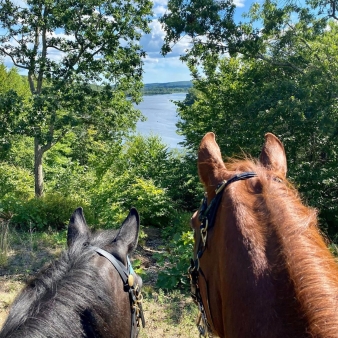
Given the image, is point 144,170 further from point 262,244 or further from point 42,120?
point 262,244

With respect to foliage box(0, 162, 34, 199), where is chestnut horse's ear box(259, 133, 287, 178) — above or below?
above

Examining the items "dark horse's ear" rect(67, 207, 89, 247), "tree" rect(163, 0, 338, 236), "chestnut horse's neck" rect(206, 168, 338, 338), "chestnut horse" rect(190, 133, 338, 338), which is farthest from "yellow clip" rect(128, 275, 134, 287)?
"tree" rect(163, 0, 338, 236)

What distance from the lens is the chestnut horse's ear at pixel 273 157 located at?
1319mm

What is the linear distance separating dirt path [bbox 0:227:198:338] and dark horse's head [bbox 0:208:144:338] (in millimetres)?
2598

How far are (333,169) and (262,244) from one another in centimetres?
778

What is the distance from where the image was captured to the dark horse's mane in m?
1.15

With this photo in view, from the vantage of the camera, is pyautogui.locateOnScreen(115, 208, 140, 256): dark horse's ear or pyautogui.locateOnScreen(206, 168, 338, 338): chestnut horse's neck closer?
pyautogui.locateOnScreen(206, 168, 338, 338): chestnut horse's neck

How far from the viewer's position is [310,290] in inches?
31.4

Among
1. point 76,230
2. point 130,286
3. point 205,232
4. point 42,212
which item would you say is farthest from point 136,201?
point 205,232

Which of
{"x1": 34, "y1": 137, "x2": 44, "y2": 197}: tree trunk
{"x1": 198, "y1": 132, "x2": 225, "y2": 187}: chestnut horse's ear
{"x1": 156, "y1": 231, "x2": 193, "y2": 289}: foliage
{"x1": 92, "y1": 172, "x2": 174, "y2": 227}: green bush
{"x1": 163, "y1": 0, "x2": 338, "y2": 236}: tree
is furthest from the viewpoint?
{"x1": 34, "y1": 137, "x2": 44, "y2": 197}: tree trunk

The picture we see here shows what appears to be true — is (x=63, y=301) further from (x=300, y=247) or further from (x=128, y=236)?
(x=300, y=247)

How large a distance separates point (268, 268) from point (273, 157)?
590 mm

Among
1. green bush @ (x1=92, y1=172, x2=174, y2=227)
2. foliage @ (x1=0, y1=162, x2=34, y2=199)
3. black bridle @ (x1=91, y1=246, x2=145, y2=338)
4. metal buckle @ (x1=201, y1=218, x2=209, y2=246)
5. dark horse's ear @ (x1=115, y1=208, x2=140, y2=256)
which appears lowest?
foliage @ (x1=0, y1=162, x2=34, y2=199)

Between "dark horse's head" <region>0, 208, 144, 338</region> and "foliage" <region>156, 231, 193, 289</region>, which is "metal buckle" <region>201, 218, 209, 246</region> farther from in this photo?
"foliage" <region>156, 231, 193, 289</region>
